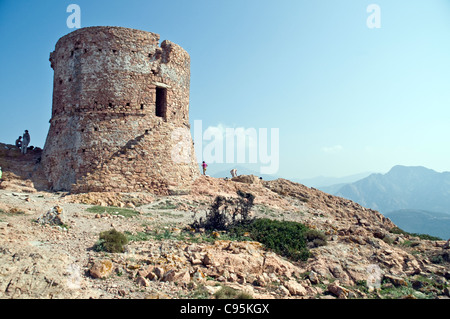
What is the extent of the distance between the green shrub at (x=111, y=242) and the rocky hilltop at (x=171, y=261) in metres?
0.15

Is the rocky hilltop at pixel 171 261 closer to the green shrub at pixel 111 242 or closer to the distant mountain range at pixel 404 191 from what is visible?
the green shrub at pixel 111 242

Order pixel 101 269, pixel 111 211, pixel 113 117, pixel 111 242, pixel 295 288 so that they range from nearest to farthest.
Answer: pixel 101 269 → pixel 295 288 → pixel 111 242 → pixel 111 211 → pixel 113 117

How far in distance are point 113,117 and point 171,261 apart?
10.6m

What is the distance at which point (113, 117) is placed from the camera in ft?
52.9

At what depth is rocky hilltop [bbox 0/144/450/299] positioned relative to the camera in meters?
6.07

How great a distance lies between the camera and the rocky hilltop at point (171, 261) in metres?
6.07

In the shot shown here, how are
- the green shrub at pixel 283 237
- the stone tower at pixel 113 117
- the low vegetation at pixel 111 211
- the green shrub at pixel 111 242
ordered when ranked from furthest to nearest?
the stone tower at pixel 113 117, the low vegetation at pixel 111 211, the green shrub at pixel 283 237, the green shrub at pixel 111 242

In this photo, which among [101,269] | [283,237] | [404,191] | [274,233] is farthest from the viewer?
[404,191]

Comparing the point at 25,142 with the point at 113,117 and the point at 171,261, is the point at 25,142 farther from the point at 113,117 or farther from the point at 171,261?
the point at 171,261

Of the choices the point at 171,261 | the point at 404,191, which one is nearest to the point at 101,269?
the point at 171,261

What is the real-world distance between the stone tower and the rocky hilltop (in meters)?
1.86

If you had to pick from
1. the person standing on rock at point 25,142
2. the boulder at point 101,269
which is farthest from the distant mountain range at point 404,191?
the boulder at point 101,269

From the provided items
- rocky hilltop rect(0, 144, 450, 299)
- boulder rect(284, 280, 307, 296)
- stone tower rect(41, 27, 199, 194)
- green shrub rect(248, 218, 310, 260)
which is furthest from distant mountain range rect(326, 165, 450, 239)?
boulder rect(284, 280, 307, 296)

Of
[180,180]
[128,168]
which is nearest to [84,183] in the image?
[128,168]
